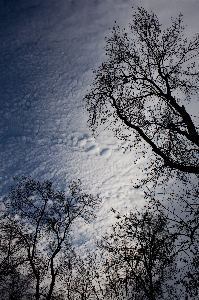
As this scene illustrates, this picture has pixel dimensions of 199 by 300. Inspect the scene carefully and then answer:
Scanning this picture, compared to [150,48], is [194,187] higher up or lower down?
lower down

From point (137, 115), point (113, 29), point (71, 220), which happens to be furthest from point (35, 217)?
point (113, 29)

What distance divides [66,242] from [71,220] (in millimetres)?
2130

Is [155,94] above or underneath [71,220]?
above

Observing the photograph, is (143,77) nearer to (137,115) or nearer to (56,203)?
(137,115)

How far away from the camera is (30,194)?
735 inches

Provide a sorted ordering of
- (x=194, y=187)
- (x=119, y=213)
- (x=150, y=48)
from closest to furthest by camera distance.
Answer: (x=194, y=187)
(x=150, y=48)
(x=119, y=213)

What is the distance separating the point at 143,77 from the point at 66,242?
54.2ft

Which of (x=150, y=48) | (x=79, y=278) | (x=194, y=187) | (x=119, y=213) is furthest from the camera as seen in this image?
(x=79, y=278)

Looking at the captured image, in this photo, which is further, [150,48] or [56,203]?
[56,203]

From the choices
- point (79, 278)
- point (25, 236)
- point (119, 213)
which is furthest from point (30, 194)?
point (79, 278)

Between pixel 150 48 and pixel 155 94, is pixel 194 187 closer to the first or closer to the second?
pixel 155 94

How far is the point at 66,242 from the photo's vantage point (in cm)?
1848

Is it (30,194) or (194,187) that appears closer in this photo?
(194,187)

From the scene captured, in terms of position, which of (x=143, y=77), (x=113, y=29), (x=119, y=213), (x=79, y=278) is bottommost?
(x=79, y=278)
